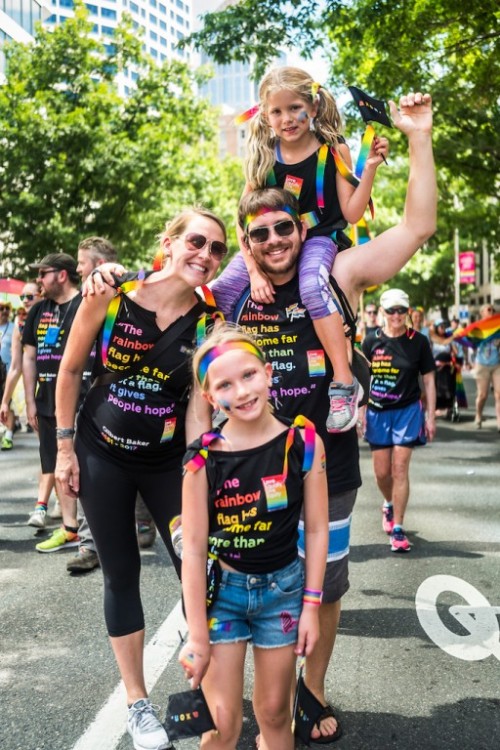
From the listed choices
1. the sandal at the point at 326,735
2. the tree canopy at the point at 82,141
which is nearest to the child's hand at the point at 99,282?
the sandal at the point at 326,735

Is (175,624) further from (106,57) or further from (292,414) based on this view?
(106,57)

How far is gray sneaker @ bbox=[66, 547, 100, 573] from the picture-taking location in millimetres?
5785

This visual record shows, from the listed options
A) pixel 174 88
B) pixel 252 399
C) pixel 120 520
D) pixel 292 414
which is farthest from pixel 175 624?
pixel 174 88

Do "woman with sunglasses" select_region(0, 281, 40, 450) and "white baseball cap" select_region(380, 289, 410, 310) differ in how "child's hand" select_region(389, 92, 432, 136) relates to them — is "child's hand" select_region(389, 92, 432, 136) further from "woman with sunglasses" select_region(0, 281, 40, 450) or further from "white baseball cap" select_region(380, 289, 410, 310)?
"woman with sunglasses" select_region(0, 281, 40, 450)

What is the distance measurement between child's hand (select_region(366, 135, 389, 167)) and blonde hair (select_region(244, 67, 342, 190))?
0.75ft

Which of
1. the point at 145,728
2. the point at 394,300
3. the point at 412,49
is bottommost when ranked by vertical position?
the point at 145,728

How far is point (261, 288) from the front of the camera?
3193mm

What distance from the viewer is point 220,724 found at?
2.59m

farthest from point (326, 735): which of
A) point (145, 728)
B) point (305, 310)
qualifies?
point (305, 310)

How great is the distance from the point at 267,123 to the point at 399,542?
375cm

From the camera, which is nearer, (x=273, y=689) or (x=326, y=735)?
(x=273, y=689)

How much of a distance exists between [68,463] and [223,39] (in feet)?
35.6

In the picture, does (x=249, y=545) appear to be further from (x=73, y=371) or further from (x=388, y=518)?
(x=388, y=518)

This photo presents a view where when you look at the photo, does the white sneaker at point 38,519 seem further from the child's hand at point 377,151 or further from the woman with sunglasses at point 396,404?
the child's hand at point 377,151
